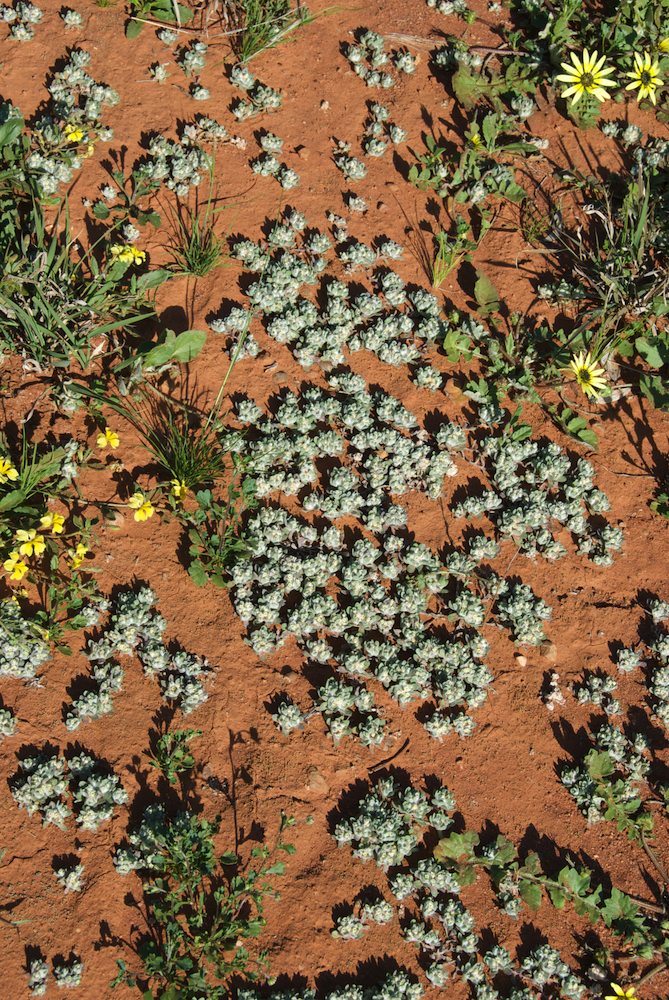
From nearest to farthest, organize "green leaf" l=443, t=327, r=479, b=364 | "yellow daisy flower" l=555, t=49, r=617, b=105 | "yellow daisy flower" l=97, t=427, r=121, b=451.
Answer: "yellow daisy flower" l=97, t=427, r=121, b=451 → "green leaf" l=443, t=327, r=479, b=364 → "yellow daisy flower" l=555, t=49, r=617, b=105

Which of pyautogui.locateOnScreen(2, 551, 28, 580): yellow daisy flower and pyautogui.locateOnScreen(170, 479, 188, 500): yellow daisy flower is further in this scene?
pyautogui.locateOnScreen(170, 479, 188, 500): yellow daisy flower

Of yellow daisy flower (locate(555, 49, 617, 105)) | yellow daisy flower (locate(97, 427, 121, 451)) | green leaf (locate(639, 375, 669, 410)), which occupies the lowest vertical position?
green leaf (locate(639, 375, 669, 410))

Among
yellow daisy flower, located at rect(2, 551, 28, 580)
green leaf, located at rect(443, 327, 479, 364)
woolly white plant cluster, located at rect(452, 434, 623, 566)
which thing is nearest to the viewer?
yellow daisy flower, located at rect(2, 551, 28, 580)

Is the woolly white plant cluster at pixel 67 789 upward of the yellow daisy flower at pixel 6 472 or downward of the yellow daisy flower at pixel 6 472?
downward

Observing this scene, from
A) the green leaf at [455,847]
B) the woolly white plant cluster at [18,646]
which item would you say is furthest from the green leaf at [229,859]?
the woolly white plant cluster at [18,646]

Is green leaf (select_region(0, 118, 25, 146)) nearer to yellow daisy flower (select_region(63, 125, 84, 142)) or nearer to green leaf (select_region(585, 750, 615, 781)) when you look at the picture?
yellow daisy flower (select_region(63, 125, 84, 142))

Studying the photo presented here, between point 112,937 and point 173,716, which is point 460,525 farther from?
point 112,937

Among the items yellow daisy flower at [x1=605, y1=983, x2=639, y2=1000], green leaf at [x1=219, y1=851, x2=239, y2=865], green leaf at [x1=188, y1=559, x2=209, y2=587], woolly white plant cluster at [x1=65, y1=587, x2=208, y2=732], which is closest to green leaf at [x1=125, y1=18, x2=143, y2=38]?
green leaf at [x1=188, y1=559, x2=209, y2=587]

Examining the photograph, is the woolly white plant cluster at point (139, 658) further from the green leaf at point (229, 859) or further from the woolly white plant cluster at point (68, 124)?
the woolly white plant cluster at point (68, 124)
